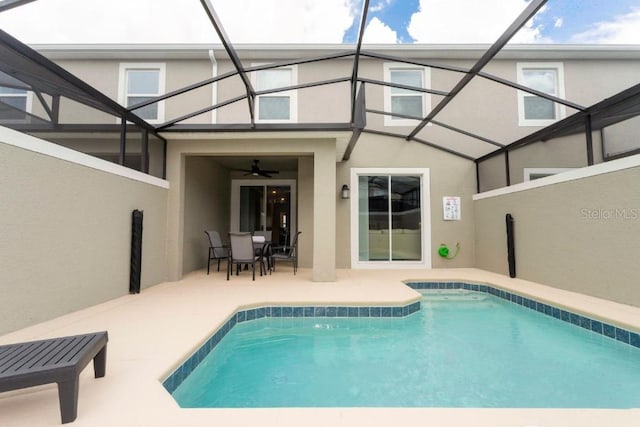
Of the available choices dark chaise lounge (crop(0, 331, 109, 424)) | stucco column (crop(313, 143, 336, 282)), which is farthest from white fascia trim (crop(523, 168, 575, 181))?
dark chaise lounge (crop(0, 331, 109, 424))

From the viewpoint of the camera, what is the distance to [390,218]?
25.5 feet

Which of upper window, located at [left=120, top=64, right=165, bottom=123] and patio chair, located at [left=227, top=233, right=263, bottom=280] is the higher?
upper window, located at [left=120, top=64, right=165, bottom=123]

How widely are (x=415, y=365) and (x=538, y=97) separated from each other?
26.3 feet

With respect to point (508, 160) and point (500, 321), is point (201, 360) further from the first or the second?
point (508, 160)

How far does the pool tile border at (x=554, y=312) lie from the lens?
3.19 meters

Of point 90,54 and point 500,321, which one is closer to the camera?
point 500,321

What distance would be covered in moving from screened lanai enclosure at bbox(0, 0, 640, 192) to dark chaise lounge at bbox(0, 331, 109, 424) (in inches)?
113

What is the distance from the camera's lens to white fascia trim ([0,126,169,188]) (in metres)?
2.86

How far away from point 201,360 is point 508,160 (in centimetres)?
691

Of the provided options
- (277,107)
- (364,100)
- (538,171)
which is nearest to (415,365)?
(364,100)

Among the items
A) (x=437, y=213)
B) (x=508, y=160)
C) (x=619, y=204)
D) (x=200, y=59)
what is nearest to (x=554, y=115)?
(x=508, y=160)

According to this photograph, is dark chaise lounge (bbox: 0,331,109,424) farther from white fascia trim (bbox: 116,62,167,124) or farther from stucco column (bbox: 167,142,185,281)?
white fascia trim (bbox: 116,62,167,124)

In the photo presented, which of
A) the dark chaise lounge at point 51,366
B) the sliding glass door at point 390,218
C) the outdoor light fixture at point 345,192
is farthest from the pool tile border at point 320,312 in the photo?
the outdoor light fixture at point 345,192

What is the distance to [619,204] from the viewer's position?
4.00m
